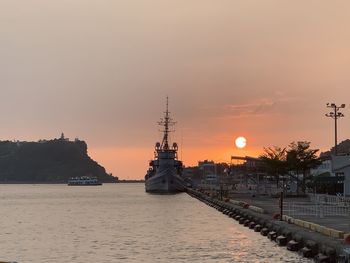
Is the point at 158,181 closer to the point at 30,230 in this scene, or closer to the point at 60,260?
the point at 30,230

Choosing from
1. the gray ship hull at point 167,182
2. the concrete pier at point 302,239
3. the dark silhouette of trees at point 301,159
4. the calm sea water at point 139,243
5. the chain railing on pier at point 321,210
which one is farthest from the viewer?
the gray ship hull at point 167,182

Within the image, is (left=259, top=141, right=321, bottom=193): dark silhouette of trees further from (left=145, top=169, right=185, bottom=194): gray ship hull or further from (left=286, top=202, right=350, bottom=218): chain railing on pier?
(left=145, top=169, right=185, bottom=194): gray ship hull

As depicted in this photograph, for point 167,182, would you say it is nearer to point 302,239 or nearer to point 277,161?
point 277,161

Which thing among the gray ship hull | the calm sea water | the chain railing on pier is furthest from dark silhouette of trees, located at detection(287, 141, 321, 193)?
the gray ship hull

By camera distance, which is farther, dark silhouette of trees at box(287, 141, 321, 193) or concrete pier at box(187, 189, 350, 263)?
dark silhouette of trees at box(287, 141, 321, 193)

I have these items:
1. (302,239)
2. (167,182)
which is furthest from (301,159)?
(167,182)

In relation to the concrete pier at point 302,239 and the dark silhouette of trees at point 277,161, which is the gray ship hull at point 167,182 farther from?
the concrete pier at point 302,239

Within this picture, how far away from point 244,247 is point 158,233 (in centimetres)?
1391

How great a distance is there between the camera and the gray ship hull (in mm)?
159625

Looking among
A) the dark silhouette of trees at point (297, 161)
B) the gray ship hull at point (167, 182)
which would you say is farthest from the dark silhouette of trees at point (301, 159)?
the gray ship hull at point (167, 182)

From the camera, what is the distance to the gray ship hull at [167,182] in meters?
160

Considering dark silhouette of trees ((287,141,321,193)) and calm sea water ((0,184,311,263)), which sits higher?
dark silhouette of trees ((287,141,321,193))

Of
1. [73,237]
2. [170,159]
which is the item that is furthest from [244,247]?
[170,159]

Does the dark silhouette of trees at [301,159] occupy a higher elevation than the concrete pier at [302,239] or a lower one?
higher
